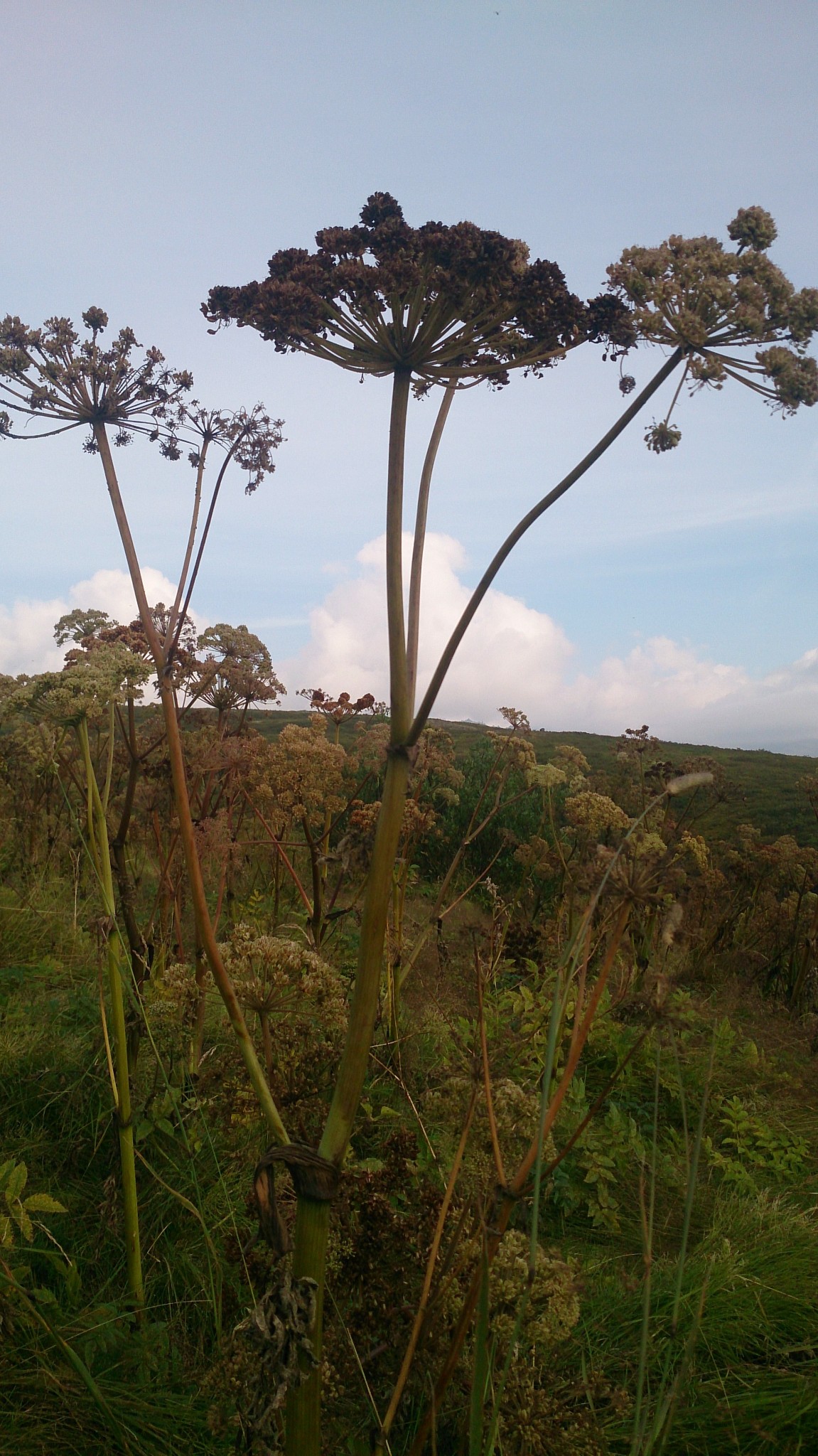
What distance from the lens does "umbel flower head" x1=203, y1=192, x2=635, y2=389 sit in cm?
198

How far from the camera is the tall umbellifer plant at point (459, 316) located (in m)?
1.88

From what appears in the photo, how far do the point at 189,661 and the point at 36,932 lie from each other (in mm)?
2850

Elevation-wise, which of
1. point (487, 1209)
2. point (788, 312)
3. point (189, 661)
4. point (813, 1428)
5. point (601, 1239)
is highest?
point (788, 312)

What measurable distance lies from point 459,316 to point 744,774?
1529 cm

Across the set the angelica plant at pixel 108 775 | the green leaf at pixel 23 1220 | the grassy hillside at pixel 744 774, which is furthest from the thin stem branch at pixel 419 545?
the grassy hillside at pixel 744 774

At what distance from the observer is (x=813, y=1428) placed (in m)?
2.41

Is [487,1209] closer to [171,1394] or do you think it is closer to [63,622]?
[171,1394]

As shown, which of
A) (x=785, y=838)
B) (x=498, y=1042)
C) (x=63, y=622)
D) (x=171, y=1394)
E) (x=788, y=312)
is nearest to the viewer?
(x=788, y=312)

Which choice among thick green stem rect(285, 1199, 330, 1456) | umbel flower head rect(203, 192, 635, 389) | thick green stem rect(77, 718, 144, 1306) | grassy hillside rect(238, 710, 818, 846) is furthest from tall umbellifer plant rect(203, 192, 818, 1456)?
grassy hillside rect(238, 710, 818, 846)

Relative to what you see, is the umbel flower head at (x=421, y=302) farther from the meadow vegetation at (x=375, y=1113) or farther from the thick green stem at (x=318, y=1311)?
the thick green stem at (x=318, y=1311)

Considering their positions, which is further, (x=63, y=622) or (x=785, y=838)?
(x=785, y=838)

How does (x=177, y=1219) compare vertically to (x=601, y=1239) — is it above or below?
above

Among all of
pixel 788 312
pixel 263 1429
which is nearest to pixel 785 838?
pixel 788 312

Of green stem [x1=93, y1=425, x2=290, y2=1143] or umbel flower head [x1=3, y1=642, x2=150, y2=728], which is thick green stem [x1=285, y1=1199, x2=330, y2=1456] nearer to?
green stem [x1=93, y1=425, x2=290, y2=1143]
